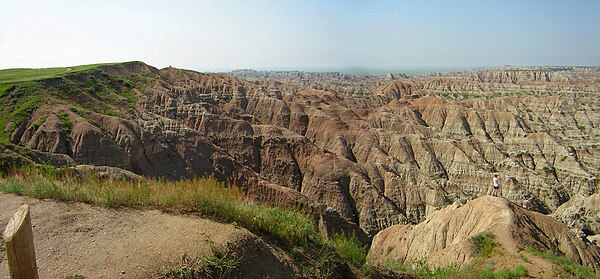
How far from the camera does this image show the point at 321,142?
193ft

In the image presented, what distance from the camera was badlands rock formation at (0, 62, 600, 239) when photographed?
32597 mm

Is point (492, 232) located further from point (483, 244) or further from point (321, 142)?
point (321, 142)

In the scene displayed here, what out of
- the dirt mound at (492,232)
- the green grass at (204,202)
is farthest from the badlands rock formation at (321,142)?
the green grass at (204,202)

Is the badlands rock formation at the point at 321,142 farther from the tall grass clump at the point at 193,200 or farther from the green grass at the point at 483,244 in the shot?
the tall grass clump at the point at 193,200

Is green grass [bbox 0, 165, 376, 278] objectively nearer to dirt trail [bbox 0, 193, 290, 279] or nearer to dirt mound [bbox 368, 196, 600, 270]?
dirt trail [bbox 0, 193, 290, 279]

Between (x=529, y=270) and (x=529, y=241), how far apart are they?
5.37 m

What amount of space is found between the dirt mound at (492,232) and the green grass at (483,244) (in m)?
0.21

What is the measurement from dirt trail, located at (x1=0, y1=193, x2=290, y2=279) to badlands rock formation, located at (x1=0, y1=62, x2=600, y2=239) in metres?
17.9

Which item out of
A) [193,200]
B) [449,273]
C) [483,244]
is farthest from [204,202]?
[483,244]

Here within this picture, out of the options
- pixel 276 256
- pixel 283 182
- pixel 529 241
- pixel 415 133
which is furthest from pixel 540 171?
pixel 276 256

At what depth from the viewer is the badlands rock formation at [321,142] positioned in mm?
32597

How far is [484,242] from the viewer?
636 inches

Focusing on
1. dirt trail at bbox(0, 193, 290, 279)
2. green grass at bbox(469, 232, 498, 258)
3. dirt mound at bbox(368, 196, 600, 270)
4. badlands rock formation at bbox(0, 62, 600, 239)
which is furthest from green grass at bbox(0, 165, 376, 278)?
badlands rock formation at bbox(0, 62, 600, 239)

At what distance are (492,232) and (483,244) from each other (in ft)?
4.76
